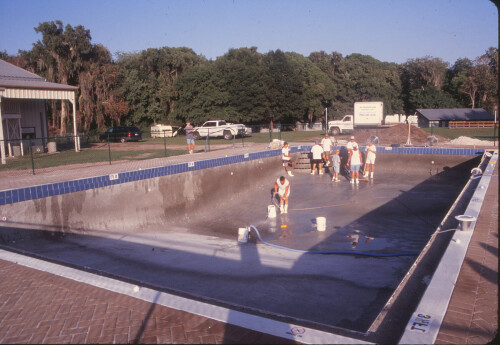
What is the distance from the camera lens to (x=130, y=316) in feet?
14.2

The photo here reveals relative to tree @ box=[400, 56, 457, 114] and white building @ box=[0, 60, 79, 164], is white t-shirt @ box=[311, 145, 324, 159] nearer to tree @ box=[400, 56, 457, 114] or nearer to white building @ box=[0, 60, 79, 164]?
white building @ box=[0, 60, 79, 164]

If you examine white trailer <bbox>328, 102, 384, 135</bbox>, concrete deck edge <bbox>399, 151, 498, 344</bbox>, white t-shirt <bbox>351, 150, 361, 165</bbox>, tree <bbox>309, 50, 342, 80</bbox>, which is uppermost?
tree <bbox>309, 50, 342, 80</bbox>

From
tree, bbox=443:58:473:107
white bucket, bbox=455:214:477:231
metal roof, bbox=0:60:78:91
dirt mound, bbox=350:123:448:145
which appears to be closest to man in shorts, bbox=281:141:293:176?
dirt mound, bbox=350:123:448:145

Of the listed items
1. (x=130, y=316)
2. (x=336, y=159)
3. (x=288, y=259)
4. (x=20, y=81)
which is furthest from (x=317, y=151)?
(x=20, y=81)

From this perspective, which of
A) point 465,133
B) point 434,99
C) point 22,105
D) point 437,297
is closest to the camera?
point 437,297

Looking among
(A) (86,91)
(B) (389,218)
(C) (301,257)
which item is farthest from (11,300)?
(A) (86,91)

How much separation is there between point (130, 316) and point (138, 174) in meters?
9.75

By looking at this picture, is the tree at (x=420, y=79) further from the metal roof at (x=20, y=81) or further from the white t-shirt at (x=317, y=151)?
the metal roof at (x=20, y=81)

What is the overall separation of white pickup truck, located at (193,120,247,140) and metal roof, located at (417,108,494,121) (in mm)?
42367

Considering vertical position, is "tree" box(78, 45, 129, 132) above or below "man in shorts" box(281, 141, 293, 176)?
above

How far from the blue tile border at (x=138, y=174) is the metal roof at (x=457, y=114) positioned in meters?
47.1

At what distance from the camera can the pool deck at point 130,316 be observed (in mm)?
3795

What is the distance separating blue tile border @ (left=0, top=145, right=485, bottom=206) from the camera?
1047 cm

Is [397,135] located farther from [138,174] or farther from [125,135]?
[138,174]
